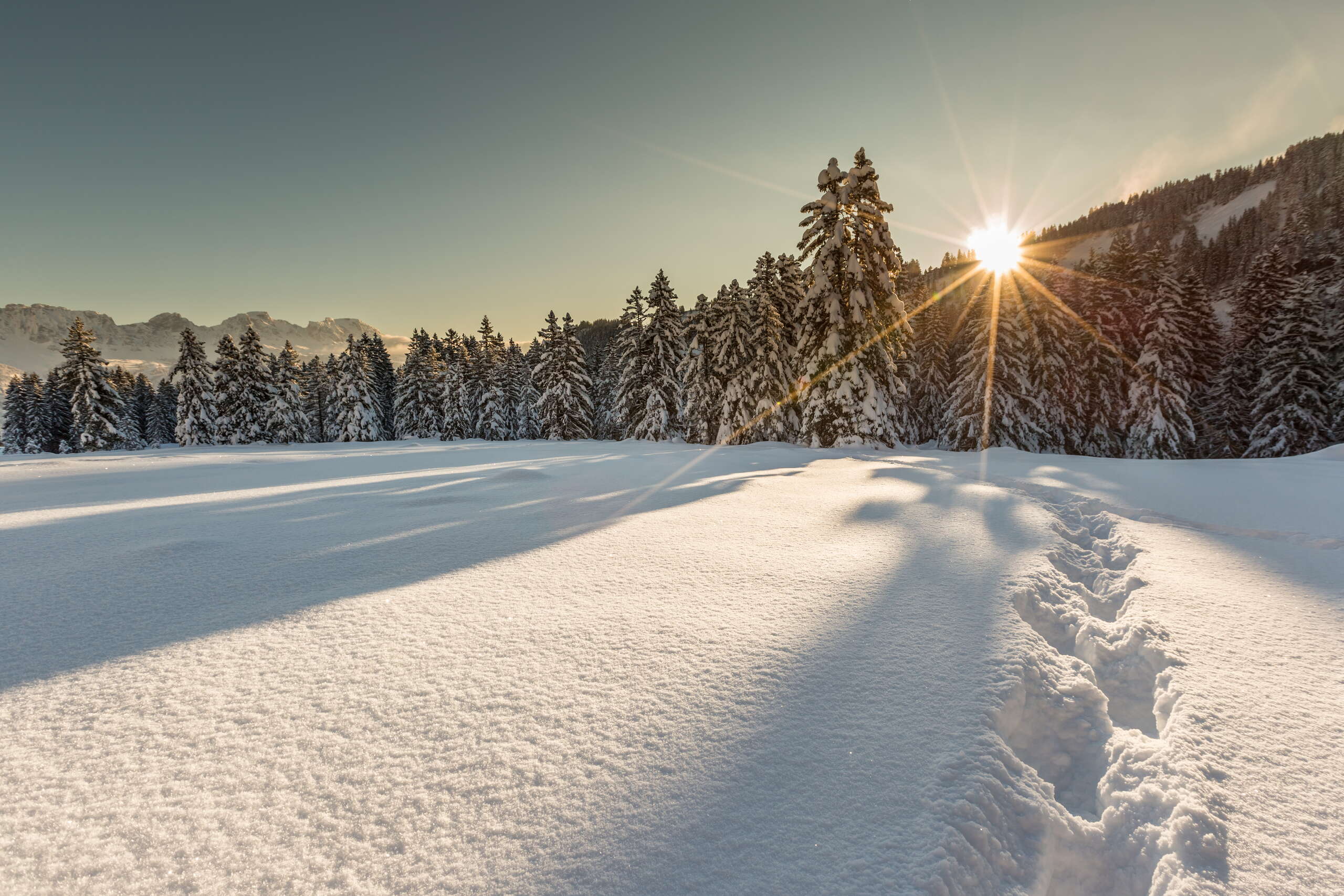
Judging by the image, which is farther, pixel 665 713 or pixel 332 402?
pixel 332 402

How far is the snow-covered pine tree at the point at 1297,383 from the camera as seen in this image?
2323cm

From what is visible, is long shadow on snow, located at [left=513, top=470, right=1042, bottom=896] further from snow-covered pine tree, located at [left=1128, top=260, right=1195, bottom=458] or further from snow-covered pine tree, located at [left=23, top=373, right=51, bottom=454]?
snow-covered pine tree, located at [left=23, top=373, right=51, bottom=454]

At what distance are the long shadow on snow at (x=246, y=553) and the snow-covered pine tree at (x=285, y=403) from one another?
40.1 meters

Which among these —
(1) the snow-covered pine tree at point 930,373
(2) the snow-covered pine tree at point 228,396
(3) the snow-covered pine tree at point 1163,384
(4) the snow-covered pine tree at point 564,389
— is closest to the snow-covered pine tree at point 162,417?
(2) the snow-covered pine tree at point 228,396

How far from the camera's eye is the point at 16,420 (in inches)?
1989

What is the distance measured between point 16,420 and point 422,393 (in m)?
41.8

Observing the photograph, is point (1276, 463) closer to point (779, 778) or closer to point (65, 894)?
point (779, 778)

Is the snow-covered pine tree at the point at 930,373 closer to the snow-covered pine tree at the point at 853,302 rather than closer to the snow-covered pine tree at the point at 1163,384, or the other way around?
the snow-covered pine tree at the point at 1163,384

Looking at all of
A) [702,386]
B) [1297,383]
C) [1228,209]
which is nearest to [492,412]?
[702,386]

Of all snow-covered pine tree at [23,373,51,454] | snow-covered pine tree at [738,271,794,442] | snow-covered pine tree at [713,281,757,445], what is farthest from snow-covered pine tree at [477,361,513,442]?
snow-covered pine tree at [23,373,51,454]

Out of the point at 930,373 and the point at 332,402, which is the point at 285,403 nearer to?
the point at 332,402

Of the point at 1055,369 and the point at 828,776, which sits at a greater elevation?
the point at 1055,369

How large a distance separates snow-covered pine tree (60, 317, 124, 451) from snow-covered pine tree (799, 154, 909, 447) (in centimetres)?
4568

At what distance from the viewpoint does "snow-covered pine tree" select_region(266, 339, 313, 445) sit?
131 ft
